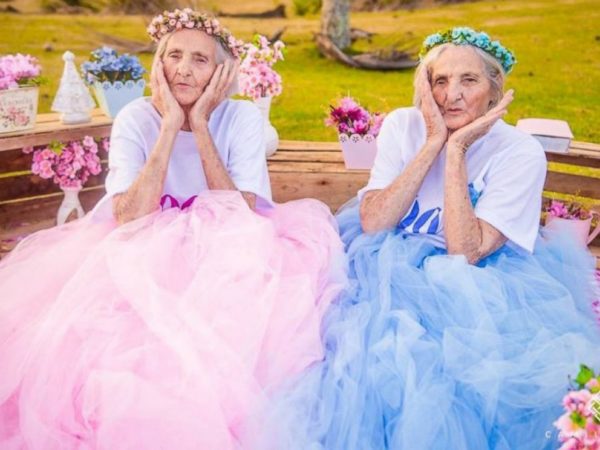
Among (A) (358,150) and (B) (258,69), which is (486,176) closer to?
(A) (358,150)

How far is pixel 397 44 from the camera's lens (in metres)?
6.61

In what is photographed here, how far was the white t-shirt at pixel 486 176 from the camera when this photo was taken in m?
1.95

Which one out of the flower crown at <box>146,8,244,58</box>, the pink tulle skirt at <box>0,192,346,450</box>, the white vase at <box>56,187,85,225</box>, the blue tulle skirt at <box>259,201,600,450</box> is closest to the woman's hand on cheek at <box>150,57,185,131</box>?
the flower crown at <box>146,8,244,58</box>

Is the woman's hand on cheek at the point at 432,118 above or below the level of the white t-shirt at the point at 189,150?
above

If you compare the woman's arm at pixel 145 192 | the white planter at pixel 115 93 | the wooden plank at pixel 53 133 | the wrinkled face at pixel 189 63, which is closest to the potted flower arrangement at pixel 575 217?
the wrinkled face at pixel 189 63

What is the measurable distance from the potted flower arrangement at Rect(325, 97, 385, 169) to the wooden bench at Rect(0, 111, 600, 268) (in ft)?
0.31

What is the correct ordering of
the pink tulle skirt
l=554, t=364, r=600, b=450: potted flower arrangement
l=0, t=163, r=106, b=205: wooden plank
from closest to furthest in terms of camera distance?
1. l=554, t=364, r=600, b=450: potted flower arrangement
2. the pink tulle skirt
3. l=0, t=163, r=106, b=205: wooden plank

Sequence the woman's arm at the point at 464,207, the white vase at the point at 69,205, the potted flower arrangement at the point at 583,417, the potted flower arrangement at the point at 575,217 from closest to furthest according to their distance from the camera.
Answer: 1. the potted flower arrangement at the point at 583,417
2. the woman's arm at the point at 464,207
3. the potted flower arrangement at the point at 575,217
4. the white vase at the point at 69,205

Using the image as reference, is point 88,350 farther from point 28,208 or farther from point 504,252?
point 28,208

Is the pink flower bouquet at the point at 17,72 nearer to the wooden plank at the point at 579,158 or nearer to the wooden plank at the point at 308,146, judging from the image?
the wooden plank at the point at 308,146

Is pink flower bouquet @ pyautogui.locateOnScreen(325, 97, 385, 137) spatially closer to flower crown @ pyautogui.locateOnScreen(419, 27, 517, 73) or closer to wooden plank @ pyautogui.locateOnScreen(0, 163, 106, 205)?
flower crown @ pyautogui.locateOnScreen(419, 27, 517, 73)

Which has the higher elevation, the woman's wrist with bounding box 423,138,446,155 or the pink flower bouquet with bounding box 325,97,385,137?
the woman's wrist with bounding box 423,138,446,155

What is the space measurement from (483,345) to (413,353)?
0.61ft

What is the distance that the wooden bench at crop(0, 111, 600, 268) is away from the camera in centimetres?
306
